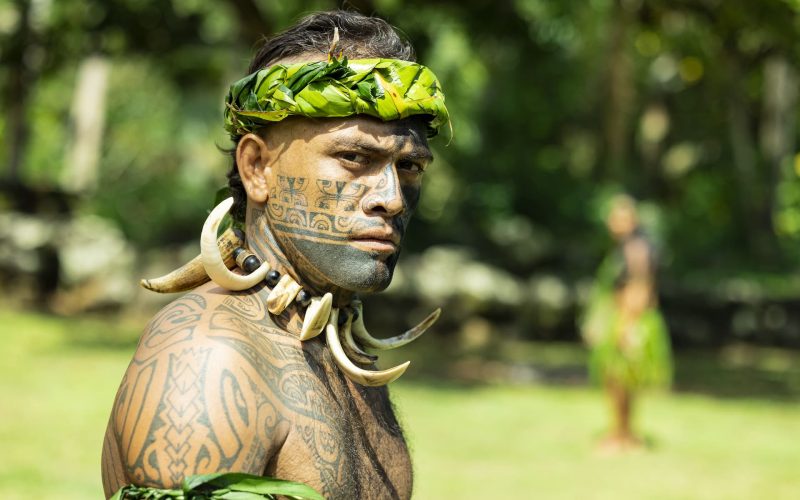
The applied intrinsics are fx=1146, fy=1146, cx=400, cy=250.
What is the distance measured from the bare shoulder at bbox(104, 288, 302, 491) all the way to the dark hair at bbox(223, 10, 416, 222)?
556mm

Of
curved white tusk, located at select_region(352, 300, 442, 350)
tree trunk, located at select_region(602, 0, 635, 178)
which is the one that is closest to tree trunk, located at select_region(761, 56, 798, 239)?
tree trunk, located at select_region(602, 0, 635, 178)

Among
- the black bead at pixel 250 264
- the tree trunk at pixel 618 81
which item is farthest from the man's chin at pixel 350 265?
the tree trunk at pixel 618 81

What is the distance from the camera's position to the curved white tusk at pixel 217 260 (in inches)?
93.6

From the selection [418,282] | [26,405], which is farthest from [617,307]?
[418,282]

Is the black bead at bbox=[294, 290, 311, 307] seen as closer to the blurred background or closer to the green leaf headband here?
the green leaf headband

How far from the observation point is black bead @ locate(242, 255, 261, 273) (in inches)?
100

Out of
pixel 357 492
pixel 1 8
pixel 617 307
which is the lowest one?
pixel 357 492

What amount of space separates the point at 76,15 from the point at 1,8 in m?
13.5

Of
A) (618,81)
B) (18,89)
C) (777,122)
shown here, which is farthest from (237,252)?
(777,122)

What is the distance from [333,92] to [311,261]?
1.25 feet

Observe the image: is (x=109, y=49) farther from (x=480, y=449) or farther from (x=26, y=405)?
(x=480, y=449)

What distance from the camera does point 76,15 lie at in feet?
52.5

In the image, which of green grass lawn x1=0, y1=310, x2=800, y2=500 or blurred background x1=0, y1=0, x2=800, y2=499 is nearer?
green grass lawn x1=0, y1=310, x2=800, y2=500

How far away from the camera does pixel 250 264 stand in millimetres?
2543
